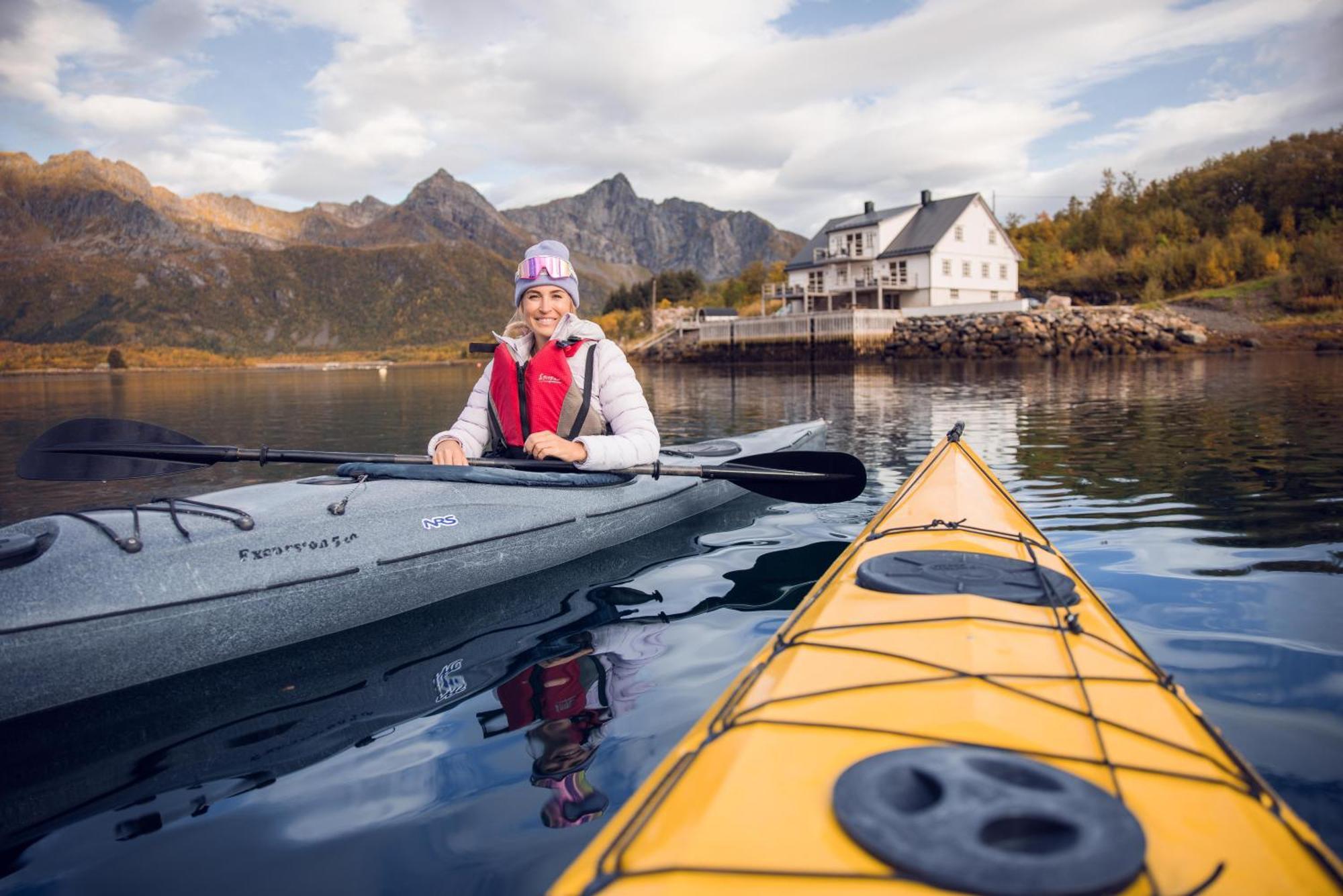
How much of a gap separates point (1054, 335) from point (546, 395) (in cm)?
3418

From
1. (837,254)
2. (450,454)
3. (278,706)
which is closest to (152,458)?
(450,454)

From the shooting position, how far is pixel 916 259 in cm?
4353

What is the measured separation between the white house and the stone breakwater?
21.1 ft

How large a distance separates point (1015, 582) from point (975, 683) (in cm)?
97

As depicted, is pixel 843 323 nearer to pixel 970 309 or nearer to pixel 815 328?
pixel 815 328

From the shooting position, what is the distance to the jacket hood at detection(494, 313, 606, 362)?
5020mm

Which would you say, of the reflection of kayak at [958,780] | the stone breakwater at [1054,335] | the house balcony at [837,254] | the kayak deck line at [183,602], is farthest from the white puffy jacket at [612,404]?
the house balcony at [837,254]

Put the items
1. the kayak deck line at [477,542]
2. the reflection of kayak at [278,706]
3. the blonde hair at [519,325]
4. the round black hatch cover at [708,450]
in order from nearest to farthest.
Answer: the reflection of kayak at [278,706] → the kayak deck line at [477,542] → the blonde hair at [519,325] → the round black hatch cover at [708,450]

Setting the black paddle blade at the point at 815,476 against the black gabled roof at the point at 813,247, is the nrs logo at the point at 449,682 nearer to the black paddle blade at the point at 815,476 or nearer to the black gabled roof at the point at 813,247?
the black paddle blade at the point at 815,476

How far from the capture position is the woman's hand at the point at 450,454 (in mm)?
4773

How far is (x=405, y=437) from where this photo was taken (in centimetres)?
1390

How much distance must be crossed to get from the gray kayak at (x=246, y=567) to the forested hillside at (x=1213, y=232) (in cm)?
4415

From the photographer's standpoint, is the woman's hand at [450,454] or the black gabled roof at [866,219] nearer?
the woman's hand at [450,454]

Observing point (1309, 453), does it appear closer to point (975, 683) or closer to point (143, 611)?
point (975, 683)
